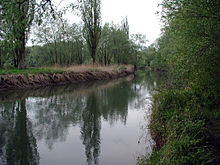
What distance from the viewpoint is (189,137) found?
10.3 ft

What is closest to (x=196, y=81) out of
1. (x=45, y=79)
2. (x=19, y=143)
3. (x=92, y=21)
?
(x=19, y=143)

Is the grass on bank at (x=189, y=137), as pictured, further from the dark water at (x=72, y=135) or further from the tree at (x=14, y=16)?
the tree at (x=14, y=16)

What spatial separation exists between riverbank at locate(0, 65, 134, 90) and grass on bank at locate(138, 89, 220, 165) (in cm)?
1127

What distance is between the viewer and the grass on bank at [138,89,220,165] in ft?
9.18

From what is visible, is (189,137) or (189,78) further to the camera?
(189,78)

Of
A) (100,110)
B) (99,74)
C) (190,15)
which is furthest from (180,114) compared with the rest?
(99,74)

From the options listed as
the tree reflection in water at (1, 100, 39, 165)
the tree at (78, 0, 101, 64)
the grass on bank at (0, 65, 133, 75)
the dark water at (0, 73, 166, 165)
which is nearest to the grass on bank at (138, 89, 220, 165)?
the dark water at (0, 73, 166, 165)

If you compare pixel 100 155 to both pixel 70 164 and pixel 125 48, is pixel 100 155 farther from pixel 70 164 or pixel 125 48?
pixel 125 48

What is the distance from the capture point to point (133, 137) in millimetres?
5121

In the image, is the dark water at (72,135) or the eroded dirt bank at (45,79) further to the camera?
the eroded dirt bank at (45,79)

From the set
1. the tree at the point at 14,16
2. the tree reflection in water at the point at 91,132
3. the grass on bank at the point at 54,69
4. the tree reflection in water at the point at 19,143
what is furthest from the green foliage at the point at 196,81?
the grass on bank at the point at 54,69

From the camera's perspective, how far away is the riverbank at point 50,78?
41.0ft

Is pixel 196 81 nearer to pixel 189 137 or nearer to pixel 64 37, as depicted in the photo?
pixel 189 137

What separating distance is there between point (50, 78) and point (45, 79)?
645 millimetres
